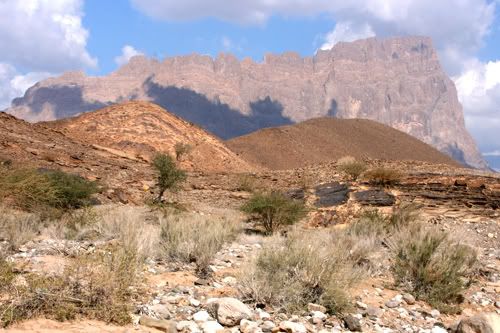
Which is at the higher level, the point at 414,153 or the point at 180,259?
the point at 414,153

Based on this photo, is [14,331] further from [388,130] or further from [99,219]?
[388,130]

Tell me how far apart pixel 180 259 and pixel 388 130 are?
78946 millimetres

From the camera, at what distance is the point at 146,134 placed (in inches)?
1575

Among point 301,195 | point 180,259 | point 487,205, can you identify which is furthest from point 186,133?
point 180,259

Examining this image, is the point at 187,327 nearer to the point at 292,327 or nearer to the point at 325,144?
the point at 292,327

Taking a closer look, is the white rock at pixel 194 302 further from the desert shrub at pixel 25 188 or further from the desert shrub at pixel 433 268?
the desert shrub at pixel 25 188

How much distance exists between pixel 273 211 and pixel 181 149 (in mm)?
22255

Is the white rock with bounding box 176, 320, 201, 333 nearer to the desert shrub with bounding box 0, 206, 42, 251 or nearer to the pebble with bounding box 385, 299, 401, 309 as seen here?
the pebble with bounding box 385, 299, 401, 309

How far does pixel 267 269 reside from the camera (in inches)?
297

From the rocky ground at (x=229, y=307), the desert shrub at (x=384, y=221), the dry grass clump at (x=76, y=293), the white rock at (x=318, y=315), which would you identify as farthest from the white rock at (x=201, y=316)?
the desert shrub at (x=384, y=221)

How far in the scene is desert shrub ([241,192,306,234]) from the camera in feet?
55.8

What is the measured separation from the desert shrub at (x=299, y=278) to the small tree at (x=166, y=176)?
583 inches

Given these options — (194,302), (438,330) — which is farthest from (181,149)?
(438,330)

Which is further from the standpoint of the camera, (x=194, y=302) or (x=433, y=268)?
(x=433, y=268)
